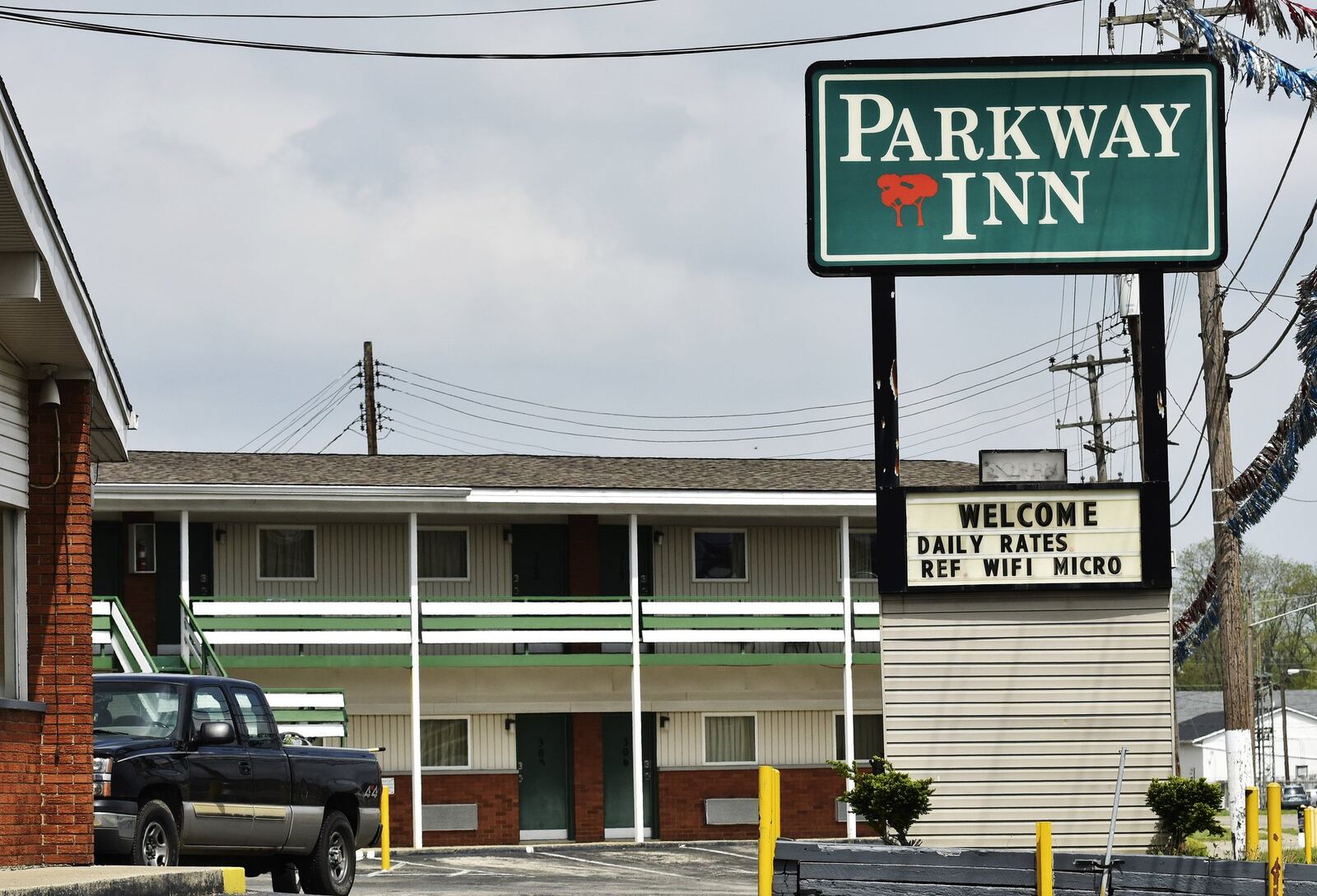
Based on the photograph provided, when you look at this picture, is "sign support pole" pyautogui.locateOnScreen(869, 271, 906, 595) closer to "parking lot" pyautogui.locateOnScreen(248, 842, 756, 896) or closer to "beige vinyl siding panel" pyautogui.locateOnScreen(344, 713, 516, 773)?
"parking lot" pyautogui.locateOnScreen(248, 842, 756, 896)

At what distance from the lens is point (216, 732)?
15680mm

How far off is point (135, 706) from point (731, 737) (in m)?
21.1

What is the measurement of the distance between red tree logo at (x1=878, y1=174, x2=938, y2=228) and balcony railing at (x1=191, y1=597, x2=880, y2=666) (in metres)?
18.8

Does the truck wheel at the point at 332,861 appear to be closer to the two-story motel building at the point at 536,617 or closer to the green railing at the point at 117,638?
the green railing at the point at 117,638

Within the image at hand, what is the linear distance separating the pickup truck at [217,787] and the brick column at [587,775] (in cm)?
1668

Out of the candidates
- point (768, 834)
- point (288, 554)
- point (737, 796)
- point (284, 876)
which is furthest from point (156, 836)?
point (737, 796)

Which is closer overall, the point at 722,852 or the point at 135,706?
the point at 135,706

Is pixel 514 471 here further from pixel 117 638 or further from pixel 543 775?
pixel 117 638

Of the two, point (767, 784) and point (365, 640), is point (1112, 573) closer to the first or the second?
point (767, 784)

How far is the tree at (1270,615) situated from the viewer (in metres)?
108

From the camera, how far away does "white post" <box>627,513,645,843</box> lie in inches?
1325

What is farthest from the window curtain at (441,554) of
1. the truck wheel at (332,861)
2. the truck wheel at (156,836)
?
the truck wheel at (156,836)

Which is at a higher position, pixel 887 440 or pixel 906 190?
pixel 906 190

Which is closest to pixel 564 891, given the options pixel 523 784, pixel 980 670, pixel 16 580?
pixel 980 670
